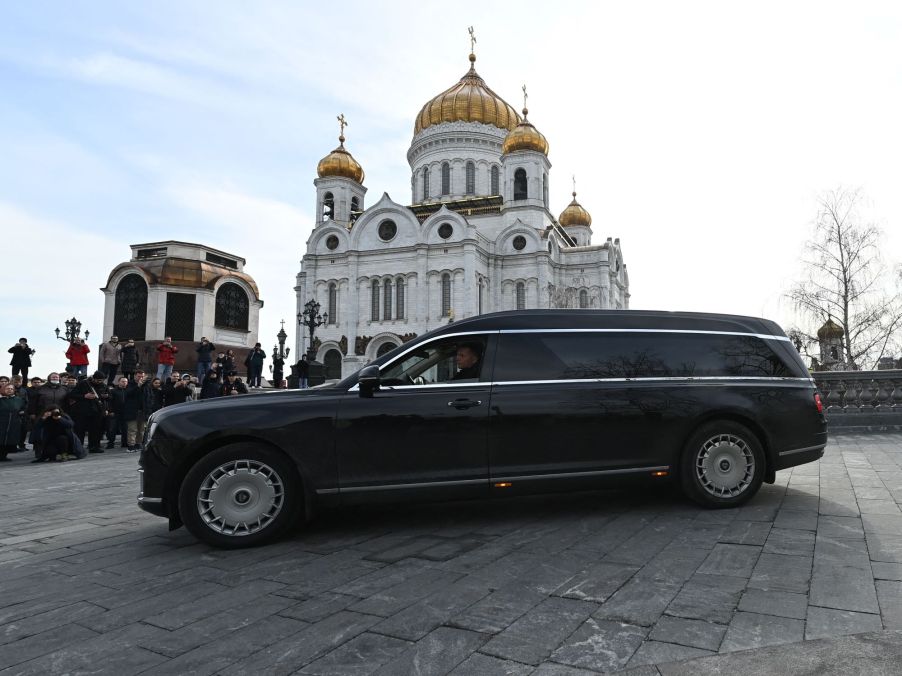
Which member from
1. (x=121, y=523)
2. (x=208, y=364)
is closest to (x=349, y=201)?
(x=208, y=364)

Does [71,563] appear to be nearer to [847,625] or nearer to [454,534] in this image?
[454,534]

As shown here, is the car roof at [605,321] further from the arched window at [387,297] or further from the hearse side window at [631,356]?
the arched window at [387,297]

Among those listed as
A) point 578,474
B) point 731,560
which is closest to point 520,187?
point 578,474

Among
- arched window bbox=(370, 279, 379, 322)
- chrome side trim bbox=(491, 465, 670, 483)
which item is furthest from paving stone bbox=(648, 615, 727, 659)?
arched window bbox=(370, 279, 379, 322)

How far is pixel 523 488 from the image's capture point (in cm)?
484

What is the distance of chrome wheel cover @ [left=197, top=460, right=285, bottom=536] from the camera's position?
456 centimetres

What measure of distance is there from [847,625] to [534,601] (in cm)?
145

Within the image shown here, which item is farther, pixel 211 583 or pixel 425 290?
pixel 425 290

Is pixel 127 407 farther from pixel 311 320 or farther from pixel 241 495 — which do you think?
pixel 311 320

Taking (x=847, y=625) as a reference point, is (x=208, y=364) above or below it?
above

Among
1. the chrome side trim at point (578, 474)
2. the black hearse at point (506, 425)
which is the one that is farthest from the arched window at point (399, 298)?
the chrome side trim at point (578, 474)

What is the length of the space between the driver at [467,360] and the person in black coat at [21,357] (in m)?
16.7

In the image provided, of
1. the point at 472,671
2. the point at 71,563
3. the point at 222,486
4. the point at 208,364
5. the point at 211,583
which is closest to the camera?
the point at 472,671

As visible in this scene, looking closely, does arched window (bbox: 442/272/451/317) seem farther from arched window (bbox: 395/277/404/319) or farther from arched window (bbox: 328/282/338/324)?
arched window (bbox: 328/282/338/324)
